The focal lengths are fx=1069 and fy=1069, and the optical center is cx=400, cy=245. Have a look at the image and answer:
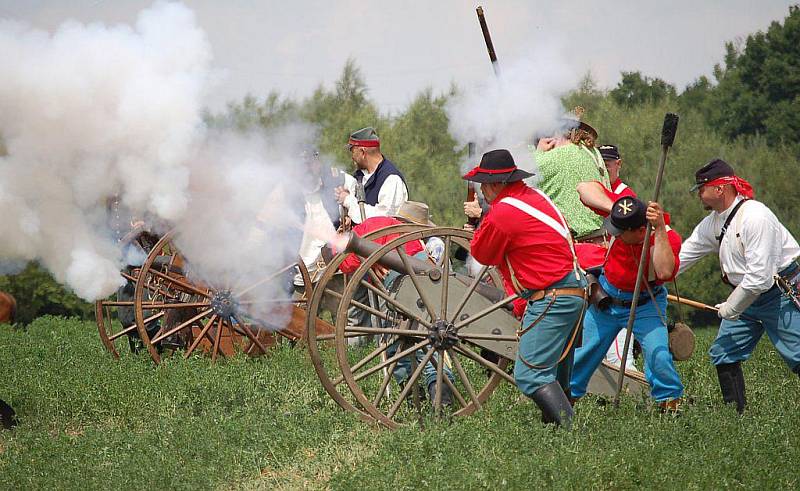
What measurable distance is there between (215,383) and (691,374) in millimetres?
3360

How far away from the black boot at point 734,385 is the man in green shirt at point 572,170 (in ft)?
Answer: 4.09

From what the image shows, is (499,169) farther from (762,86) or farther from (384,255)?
(762,86)

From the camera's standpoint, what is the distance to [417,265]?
6.35 metres

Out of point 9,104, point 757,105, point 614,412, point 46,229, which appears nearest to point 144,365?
point 46,229

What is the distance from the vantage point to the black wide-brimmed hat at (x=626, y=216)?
5.75 meters

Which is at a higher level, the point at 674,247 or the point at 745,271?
the point at 674,247

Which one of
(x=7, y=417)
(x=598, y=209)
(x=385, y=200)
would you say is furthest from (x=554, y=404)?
(x=7, y=417)

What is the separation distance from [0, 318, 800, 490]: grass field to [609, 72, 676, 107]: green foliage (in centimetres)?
1815

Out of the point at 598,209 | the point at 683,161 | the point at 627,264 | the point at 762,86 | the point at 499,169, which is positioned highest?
the point at 499,169

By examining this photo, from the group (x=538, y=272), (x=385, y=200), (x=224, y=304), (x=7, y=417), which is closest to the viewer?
(x=538, y=272)

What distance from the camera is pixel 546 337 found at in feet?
18.3

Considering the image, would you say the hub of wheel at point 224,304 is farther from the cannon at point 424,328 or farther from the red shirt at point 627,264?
the red shirt at point 627,264

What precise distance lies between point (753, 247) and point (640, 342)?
0.84 m

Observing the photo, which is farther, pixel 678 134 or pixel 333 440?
pixel 678 134
